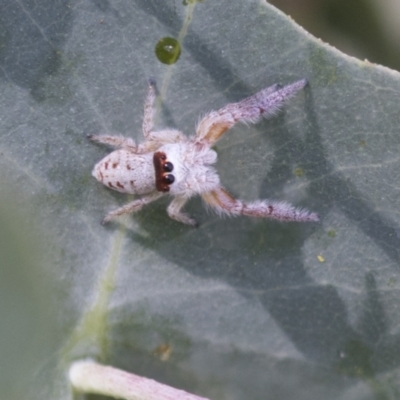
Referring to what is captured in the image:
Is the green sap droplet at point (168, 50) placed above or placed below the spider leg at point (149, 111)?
above

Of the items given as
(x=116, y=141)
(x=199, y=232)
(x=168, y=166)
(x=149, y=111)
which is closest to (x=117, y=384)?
(x=199, y=232)

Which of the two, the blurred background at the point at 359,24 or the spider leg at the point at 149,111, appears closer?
the spider leg at the point at 149,111

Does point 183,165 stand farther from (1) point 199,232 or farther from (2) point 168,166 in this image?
(1) point 199,232

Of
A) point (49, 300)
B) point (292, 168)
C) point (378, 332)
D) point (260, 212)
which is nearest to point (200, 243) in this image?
point (260, 212)

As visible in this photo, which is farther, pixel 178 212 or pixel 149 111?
pixel 178 212

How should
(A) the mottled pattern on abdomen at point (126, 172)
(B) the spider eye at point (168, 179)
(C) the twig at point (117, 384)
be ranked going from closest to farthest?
(C) the twig at point (117, 384) → (A) the mottled pattern on abdomen at point (126, 172) → (B) the spider eye at point (168, 179)

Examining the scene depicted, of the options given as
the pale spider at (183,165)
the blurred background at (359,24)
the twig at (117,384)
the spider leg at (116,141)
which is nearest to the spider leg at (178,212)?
the pale spider at (183,165)

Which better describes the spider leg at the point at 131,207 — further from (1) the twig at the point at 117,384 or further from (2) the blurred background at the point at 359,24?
(2) the blurred background at the point at 359,24
